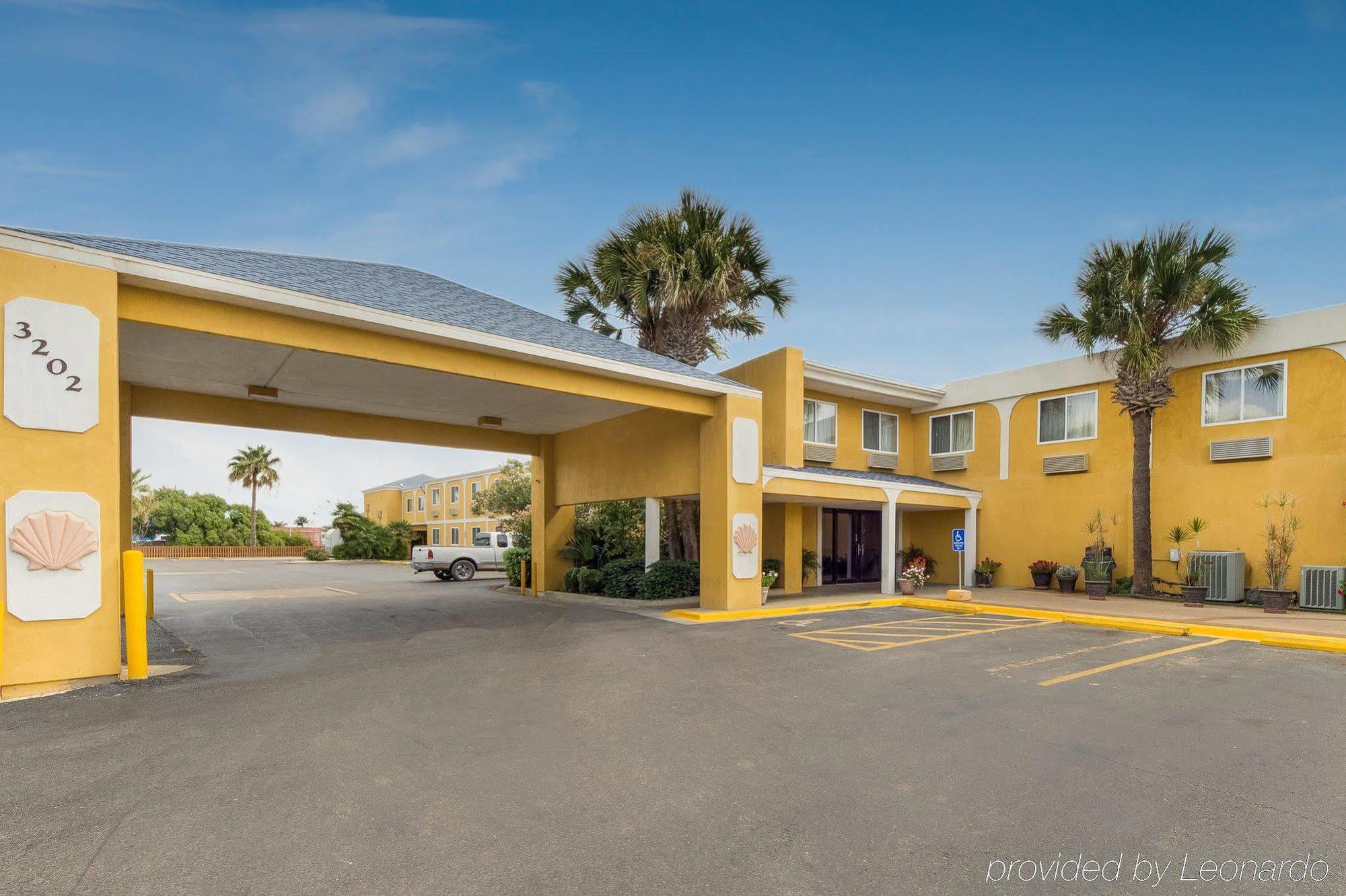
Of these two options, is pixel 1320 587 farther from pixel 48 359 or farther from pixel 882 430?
pixel 48 359

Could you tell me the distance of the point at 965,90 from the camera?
15719 mm

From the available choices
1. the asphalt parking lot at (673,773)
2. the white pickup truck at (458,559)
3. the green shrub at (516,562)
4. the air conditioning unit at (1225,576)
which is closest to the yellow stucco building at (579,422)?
the air conditioning unit at (1225,576)

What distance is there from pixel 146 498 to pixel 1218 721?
7280 centimetres

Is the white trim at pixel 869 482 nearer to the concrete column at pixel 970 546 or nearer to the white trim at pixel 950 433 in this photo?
the concrete column at pixel 970 546

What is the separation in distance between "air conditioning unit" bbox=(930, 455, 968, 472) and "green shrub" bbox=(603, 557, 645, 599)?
10675mm

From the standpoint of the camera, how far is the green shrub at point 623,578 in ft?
59.5

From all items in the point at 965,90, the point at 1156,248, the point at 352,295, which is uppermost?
the point at 965,90

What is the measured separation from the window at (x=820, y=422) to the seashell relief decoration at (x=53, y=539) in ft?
55.9

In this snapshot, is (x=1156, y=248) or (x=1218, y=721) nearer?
(x=1218, y=721)

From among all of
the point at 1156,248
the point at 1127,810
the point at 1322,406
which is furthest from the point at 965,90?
the point at 1127,810

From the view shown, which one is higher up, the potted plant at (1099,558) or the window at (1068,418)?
the window at (1068,418)

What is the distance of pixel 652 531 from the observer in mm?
20297

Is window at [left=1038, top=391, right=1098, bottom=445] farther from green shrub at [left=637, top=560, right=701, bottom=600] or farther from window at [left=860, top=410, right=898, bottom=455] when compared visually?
green shrub at [left=637, top=560, right=701, bottom=600]

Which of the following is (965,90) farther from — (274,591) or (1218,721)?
(274,591)
